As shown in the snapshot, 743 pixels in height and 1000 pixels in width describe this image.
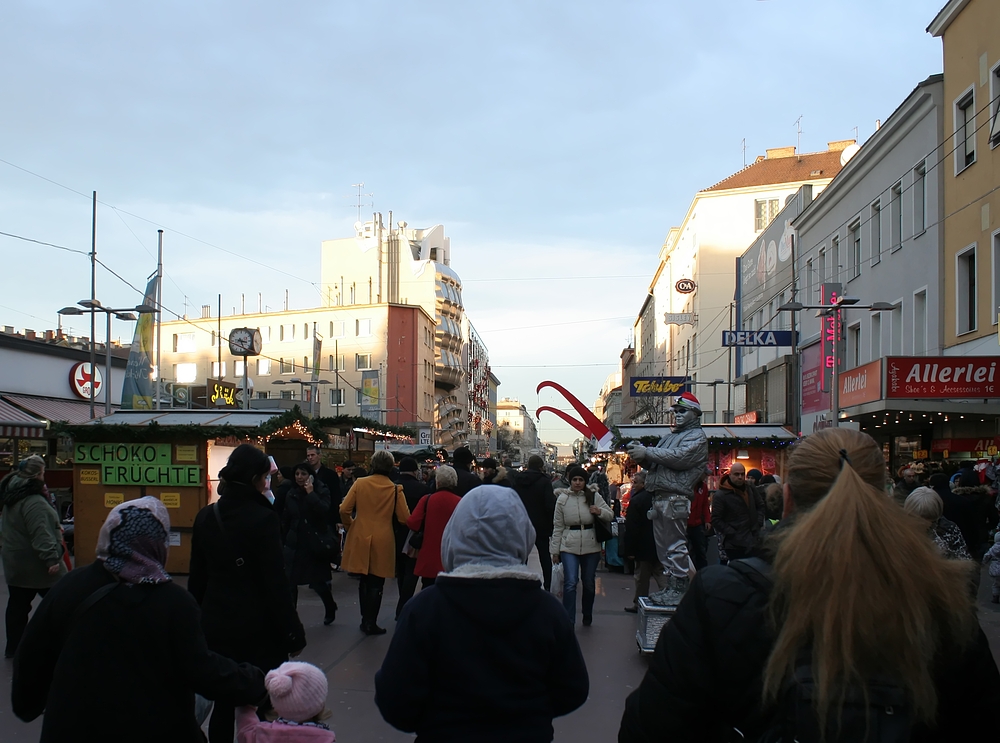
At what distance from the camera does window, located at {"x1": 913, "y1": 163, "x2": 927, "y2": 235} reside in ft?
70.0

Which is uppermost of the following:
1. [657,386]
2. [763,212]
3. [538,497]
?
[763,212]

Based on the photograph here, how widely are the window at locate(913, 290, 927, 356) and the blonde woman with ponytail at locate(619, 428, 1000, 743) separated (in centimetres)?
2150

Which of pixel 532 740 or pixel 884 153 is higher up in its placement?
pixel 884 153

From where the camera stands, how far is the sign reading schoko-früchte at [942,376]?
16.0 metres

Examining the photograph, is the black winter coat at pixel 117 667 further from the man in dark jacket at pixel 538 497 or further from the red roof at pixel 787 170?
the red roof at pixel 787 170

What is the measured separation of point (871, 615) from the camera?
185 cm

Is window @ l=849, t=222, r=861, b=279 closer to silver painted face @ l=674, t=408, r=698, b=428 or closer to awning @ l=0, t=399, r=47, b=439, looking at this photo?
silver painted face @ l=674, t=408, r=698, b=428

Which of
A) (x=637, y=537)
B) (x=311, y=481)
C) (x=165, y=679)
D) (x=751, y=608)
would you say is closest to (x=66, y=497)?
(x=311, y=481)

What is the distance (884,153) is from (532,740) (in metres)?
25.0

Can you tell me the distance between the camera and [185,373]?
7831 centimetres

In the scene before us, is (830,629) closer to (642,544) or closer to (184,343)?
(642,544)

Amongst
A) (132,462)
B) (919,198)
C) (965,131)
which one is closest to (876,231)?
(919,198)

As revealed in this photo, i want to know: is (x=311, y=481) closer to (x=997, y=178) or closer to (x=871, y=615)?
(x=871, y=615)

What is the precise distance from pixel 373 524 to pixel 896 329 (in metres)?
18.9
